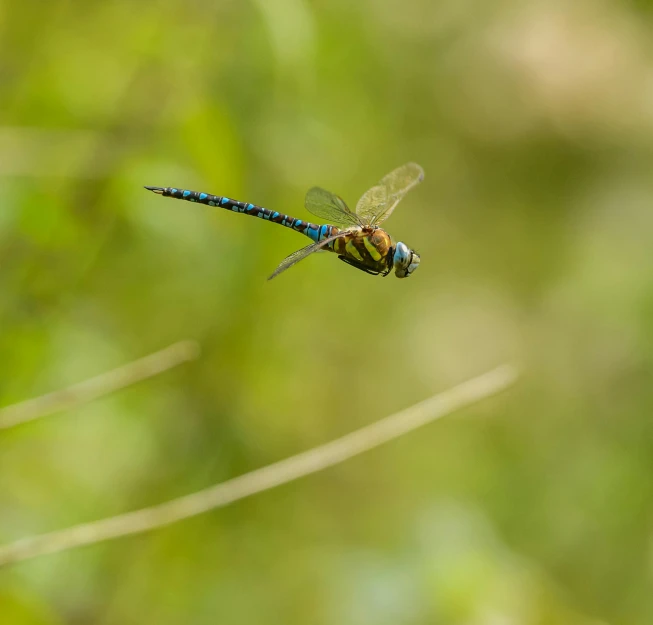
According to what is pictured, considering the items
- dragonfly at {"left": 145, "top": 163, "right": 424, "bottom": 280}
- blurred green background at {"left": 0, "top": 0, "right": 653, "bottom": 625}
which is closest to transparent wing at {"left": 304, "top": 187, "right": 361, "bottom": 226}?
dragonfly at {"left": 145, "top": 163, "right": 424, "bottom": 280}

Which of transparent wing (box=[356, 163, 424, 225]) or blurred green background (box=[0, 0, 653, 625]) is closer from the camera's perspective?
transparent wing (box=[356, 163, 424, 225])

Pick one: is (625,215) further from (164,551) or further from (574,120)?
(164,551)

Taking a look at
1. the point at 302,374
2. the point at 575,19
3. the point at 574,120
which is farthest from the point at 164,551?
the point at 575,19

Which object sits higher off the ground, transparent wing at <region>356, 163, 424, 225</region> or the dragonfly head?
transparent wing at <region>356, 163, 424, 225</region>

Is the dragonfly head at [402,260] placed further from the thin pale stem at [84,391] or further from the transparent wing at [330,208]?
the thin pale stem at [84,391]

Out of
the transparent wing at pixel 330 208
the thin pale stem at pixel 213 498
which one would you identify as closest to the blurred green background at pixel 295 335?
the thin pale stem at pixel 213 498

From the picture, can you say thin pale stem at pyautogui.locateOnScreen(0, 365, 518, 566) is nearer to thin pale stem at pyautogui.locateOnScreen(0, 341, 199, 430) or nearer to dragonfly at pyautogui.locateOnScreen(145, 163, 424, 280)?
thin pale stem at pyautogui.locateOnScreen(0, 341, 199, 430)

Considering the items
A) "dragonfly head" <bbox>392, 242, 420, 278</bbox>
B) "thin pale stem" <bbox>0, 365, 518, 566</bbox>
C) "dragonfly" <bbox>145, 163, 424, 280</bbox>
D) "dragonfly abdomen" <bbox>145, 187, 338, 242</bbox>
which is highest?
"dragonfly abdomen" <bbox>145, 187, 338, 242</bbox>
